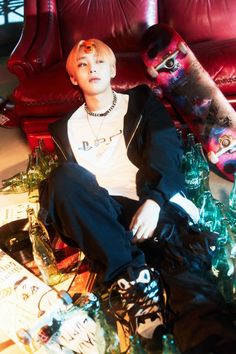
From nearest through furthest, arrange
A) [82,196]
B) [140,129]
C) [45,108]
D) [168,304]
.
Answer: [168,304] → [82,196] → [140,129] → [45,108]

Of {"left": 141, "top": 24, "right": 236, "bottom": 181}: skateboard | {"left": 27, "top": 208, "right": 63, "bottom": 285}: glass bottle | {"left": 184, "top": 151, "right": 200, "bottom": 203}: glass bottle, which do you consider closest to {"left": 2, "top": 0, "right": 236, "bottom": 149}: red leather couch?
{"left": 141, "top": 24, "right": 236, "bottom": 181}: skateboard

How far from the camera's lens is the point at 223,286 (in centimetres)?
126

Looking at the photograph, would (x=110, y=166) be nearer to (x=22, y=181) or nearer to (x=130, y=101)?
(x=130, y=101)

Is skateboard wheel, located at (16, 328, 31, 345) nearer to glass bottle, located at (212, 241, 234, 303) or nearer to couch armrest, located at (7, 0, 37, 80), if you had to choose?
glass bottle, located at (212, 241, 234, 303)

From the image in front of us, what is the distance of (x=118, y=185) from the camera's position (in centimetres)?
147

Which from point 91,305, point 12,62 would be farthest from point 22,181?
point 91,305

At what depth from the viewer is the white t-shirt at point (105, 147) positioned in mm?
1495

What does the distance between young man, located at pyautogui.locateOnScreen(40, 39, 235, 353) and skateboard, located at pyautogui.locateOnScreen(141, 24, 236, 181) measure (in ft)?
→ 1.38

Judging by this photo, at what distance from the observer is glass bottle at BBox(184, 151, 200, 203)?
66.7 inches

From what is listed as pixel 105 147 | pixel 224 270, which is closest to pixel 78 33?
pixel 105 147

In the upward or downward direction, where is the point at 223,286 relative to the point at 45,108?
downward

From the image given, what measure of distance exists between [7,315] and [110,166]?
64 centimetres

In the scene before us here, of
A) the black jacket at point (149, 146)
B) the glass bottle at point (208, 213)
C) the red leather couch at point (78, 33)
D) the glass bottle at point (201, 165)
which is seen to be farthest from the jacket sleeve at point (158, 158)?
the red leather couch at point (78, 33)

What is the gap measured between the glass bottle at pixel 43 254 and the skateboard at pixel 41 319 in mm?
87
